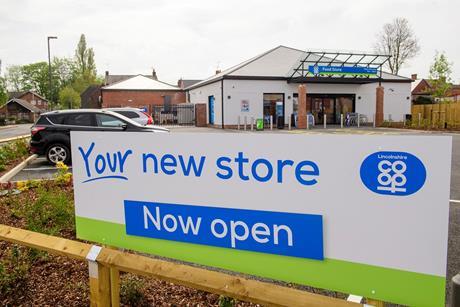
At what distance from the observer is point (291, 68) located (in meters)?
31.5

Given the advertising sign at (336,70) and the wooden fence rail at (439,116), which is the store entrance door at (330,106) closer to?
the advertising sign at (336,70)

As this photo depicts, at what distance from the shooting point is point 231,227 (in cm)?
217

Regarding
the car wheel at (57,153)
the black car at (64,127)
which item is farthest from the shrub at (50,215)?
the car wheel at (57,153)

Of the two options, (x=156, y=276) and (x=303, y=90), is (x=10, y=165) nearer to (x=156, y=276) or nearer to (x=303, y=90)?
(x=156, y=276)

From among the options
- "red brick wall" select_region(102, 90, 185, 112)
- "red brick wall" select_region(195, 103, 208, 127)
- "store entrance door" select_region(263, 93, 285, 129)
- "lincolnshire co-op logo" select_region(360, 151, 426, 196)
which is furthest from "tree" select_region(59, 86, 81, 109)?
"lincolnshire co-op logo" select_region(360, 151, 426, 196)

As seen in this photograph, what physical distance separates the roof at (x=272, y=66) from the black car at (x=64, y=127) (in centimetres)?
1808

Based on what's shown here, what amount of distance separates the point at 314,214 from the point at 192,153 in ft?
2.57

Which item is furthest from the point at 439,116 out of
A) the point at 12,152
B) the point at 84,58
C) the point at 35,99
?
the point at 35,99

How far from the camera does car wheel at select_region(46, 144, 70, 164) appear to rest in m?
11.4

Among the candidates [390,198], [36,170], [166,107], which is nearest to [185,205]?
[390,198]

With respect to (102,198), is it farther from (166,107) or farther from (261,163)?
(166,107)

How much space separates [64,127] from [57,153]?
2.61 feet

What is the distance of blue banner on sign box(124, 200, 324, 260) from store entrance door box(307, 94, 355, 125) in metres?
30.7

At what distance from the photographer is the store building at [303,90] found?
2958 cm
